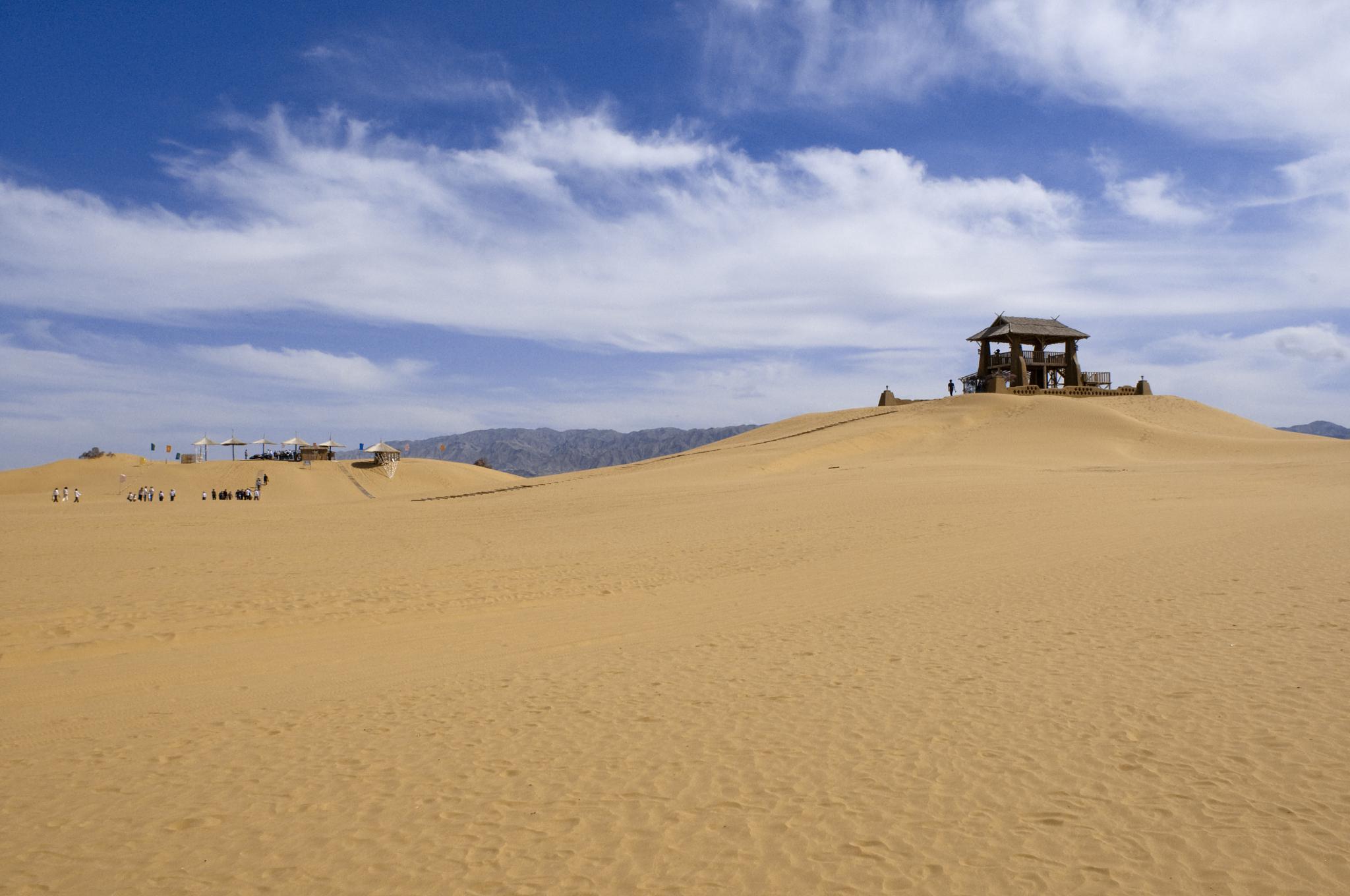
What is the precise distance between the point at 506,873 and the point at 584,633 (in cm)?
632

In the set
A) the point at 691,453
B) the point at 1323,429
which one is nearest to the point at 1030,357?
the point at 691,453

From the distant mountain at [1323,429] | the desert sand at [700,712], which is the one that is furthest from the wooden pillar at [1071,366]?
the distant mountain at [1323,429]

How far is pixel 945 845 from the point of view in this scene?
184 inches

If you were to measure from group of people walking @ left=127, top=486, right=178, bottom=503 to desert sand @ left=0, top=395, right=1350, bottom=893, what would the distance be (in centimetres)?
3185

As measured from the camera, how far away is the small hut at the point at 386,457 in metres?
59.6

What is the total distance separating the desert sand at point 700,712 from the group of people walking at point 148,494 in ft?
104

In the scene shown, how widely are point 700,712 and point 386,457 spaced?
59424 millimetres

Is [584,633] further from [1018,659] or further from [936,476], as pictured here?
[936,476]

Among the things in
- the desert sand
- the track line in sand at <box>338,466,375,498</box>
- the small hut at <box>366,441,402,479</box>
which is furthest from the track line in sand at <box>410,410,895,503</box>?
the desert sand

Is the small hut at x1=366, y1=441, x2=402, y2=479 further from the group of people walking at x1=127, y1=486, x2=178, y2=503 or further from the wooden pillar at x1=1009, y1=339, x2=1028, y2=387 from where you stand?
the wooden pillar at x1=1009, y1=339, x2=1028, y2=387

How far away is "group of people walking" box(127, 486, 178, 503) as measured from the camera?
4622 centimetres

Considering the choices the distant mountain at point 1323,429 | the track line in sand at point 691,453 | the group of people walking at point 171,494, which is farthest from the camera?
the distant mountain at point 1323,429

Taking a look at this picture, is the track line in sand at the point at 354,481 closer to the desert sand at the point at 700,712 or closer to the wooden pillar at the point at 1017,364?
the desert sand at the point at 700,712

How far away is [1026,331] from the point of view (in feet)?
174
